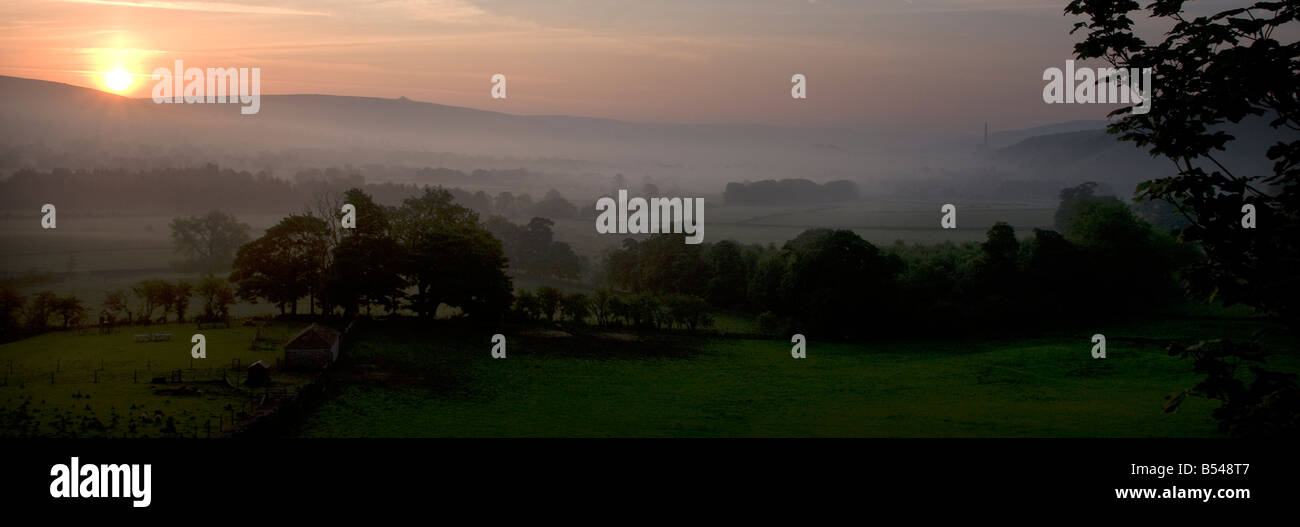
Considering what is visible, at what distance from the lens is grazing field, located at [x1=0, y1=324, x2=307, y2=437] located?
16672mm

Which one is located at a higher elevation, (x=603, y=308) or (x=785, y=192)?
(x=785, y=192)

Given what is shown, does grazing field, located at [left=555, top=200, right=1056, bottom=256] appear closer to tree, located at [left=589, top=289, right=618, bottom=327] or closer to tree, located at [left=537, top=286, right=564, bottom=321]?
tree, located at [left=589, top=289, right=618, bottom=327]

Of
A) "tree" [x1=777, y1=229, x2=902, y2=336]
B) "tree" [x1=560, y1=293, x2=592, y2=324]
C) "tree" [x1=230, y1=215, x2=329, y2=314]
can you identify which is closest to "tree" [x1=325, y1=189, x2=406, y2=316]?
"tree" [x1=230, y1=215, x2=329, y2=314]

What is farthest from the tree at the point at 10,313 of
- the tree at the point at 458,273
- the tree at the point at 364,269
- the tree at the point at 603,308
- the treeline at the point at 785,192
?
the treeline at the point at 785,192

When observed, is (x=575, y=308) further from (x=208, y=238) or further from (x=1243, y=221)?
(x=1243, y=221)

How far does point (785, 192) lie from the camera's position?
62.5m

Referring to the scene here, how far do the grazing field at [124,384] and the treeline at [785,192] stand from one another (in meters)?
38.8

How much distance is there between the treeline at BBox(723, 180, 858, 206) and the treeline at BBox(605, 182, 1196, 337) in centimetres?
2106

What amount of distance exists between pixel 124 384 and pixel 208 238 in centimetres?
2015

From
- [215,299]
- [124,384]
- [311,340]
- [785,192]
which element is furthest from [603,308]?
[785,192]

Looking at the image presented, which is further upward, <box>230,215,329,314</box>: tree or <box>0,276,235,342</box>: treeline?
<box>230,215,329,314</box>: tree

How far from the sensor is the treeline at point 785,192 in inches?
2414
